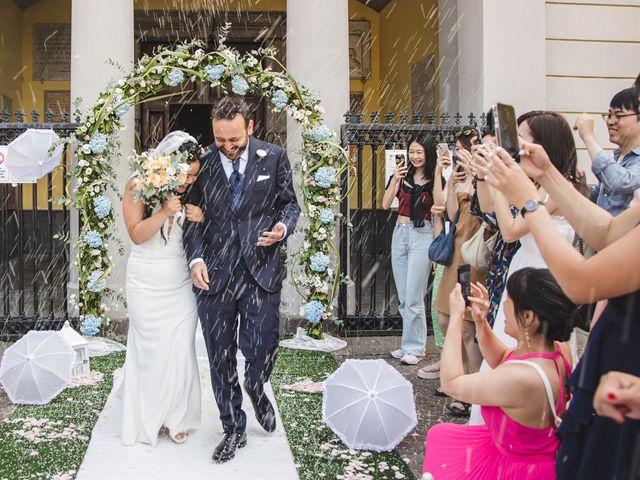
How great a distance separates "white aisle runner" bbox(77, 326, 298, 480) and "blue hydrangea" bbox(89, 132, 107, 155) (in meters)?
3.22

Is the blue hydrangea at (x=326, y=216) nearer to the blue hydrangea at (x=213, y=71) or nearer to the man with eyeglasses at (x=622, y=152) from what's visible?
the blue hydrangea at (x=213, y=71)

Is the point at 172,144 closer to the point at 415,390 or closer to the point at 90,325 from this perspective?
the point at 415,390

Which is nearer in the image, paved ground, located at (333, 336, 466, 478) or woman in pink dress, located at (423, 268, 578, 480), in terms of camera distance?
woman in pink dress, located at (423, 268, 578, 480)

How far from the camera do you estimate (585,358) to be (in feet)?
6.89

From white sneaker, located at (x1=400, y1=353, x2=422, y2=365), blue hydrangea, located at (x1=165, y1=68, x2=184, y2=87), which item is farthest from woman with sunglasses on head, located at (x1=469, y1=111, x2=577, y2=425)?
blue hydrangea, located at (x1=165, y1=68, x2=184, y2=87)

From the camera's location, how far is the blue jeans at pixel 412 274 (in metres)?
6.96

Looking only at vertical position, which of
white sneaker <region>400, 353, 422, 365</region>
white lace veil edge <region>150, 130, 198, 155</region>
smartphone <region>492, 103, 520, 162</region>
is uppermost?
white lace veil edge <region>150, 130, 198, 155</region>

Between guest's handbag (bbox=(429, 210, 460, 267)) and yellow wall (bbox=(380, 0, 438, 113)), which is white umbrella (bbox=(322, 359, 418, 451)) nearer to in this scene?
guest's handbag (bbox=(429, 210, 460, 267))

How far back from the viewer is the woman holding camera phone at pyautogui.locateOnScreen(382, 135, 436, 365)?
6961mm

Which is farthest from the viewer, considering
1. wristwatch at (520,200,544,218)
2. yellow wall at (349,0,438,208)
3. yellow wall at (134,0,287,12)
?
yellow wall at (134,0,287,12)

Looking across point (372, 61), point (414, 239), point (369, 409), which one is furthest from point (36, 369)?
point (372, 61)

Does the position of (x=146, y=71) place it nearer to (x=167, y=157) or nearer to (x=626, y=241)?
(x=167, y=157)

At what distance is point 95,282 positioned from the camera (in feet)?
25.0

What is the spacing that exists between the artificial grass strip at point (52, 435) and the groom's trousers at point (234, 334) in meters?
0.98
